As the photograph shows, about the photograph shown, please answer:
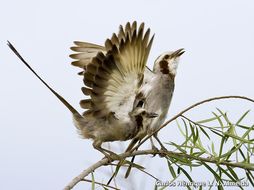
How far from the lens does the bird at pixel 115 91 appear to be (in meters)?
2.71

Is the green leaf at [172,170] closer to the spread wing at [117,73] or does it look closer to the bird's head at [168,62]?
the spread wing at [117,73]

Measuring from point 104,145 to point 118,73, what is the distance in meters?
0.41

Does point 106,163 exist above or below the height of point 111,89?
below

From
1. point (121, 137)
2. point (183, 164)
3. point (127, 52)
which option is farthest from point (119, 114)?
point (183, 164)

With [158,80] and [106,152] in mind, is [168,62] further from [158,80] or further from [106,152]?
[106,152]

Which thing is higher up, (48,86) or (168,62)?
(168,62)

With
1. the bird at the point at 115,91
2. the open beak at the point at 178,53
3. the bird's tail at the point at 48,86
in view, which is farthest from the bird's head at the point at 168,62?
the bird's tail at the point at 48,86

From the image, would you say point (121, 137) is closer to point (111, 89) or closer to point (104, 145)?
point (104, 145)

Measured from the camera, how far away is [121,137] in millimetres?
3061

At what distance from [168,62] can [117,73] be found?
4.58 ft

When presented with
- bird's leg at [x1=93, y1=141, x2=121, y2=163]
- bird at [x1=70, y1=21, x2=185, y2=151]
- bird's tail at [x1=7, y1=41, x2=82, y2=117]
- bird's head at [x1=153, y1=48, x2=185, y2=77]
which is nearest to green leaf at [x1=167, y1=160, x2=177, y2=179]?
bird's leg at [x1=93, y1=141, x2=121, y2=163]

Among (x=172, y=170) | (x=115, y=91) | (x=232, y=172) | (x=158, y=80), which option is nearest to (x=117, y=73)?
(x=115, y=91)

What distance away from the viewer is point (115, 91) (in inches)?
114

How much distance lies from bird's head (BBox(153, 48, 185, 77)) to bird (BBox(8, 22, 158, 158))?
44.1 inches
